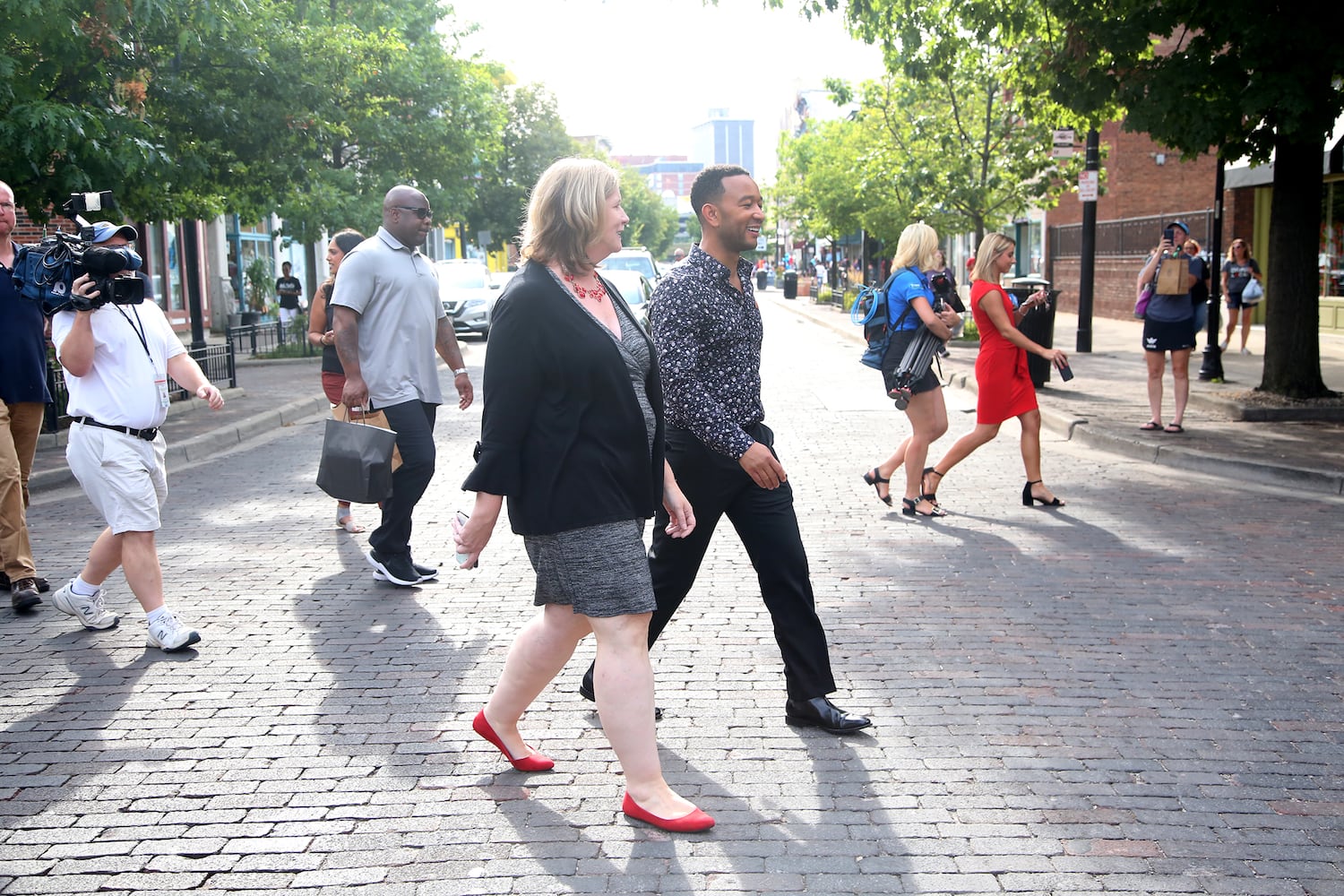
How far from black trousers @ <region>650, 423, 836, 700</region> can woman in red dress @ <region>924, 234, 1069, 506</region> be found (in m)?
4.27

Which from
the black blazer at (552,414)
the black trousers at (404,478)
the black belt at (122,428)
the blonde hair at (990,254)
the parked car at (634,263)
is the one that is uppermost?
the parked car at (634,263)

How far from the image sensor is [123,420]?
5.51 metres

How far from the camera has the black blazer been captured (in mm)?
3543

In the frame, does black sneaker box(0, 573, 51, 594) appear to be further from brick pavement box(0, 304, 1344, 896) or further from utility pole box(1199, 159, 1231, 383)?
utility pole box(1199, 159, 1231, 383)

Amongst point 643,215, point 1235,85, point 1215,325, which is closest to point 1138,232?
point 1215,325

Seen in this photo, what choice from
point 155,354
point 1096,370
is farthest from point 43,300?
point 1096,370

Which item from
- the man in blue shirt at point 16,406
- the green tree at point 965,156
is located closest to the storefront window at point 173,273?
the green tree at point 965,156

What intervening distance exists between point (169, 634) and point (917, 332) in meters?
4.85

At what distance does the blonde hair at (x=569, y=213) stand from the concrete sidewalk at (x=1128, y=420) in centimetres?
741

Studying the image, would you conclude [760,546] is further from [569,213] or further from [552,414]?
[569,213]

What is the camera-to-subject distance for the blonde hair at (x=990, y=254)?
8.37m

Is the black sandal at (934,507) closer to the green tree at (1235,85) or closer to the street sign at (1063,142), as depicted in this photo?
the green tree at (1235,85)

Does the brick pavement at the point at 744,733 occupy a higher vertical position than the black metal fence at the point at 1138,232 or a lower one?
lower

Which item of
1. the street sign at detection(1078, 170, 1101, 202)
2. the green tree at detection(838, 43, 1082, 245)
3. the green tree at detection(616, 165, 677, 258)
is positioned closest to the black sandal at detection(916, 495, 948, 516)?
the street sign at detection(1078, 170, 1101, 202)
